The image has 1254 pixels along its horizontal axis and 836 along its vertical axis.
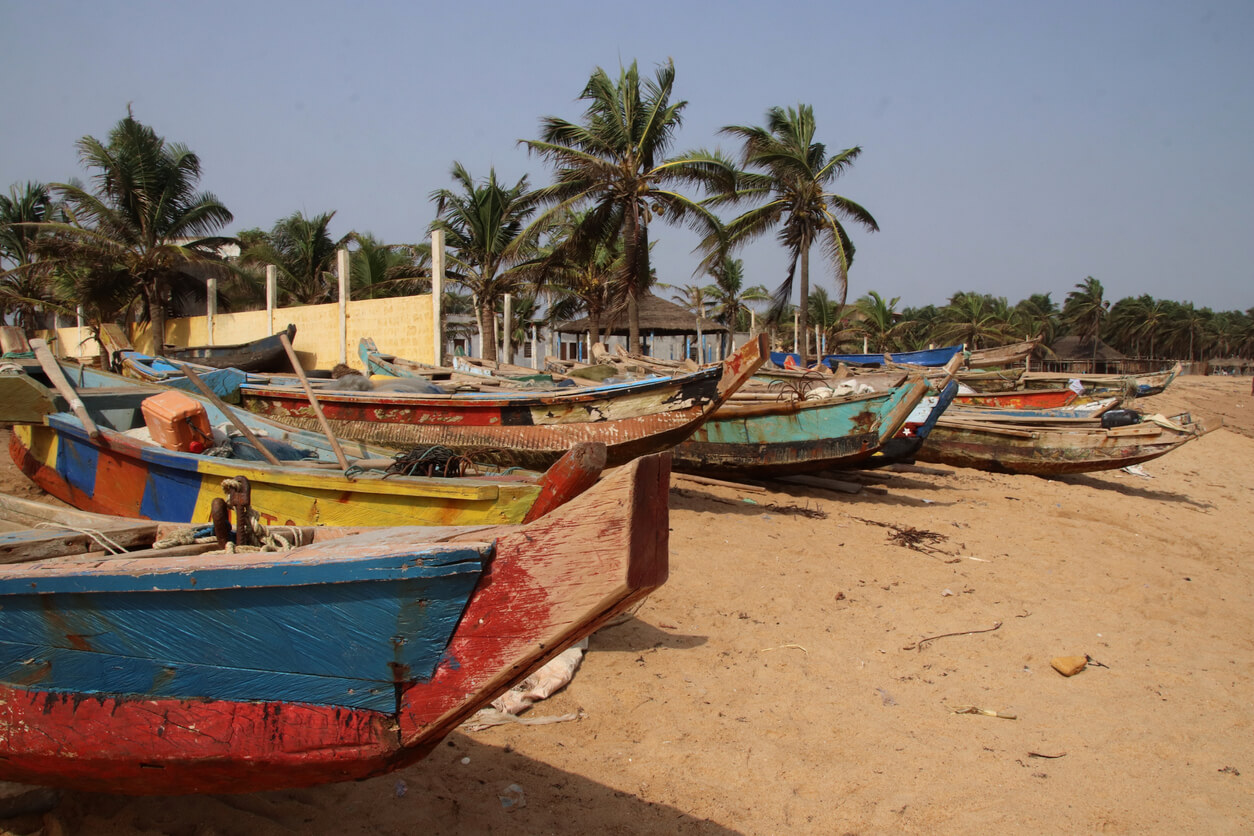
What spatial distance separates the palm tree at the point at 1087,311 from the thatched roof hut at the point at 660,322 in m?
41.2

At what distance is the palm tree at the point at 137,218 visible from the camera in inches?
728

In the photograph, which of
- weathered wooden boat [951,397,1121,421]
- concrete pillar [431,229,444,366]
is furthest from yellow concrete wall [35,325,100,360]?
weathered wooden boat [951,397,1121,421]

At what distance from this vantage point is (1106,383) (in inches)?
704

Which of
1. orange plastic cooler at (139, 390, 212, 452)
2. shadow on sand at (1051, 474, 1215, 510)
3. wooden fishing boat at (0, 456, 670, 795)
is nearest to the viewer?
wooden fishing boat at (0, 456, 670, 795)

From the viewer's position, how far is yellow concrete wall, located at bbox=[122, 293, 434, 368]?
1459 cm

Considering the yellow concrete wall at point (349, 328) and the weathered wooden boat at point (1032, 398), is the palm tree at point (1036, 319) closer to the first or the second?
the weathered wooden boat at point (1032, 398)

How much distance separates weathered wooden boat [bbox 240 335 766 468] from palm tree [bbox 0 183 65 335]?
63.9ft

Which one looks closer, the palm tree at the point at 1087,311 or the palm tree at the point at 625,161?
the palm tree at the point at 625,161

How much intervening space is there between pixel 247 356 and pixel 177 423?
1075 centimetres

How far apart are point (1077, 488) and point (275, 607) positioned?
41.7 ft

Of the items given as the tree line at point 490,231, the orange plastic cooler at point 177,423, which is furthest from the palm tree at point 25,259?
the orange plastic cooler at point 177,423

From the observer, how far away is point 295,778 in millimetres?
2227

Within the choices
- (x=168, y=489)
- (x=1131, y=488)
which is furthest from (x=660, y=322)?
(x=168, y=489)

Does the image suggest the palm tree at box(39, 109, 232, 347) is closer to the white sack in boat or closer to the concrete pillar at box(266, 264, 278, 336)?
the concrete pillar at box(266, 264, 278, 336)
